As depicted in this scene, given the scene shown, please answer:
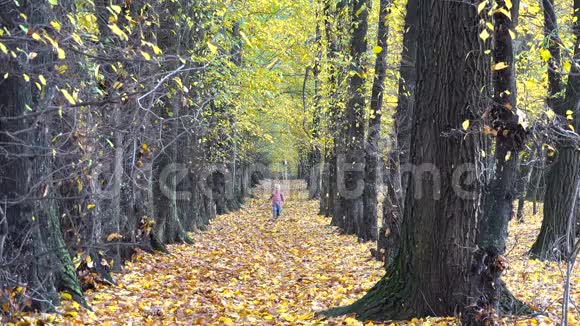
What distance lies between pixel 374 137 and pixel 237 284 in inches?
231

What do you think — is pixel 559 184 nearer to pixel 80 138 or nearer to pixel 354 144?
pixel 354 144

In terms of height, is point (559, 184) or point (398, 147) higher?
point (398, 147)

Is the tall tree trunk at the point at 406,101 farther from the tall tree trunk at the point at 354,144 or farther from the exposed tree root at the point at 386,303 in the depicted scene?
the tall tree trunk at the point at 354,144

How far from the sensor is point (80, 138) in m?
6.33

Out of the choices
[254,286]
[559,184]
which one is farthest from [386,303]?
[559,184]

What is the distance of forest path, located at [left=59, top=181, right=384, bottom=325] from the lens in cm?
790

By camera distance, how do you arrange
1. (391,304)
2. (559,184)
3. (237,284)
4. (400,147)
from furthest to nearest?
(559,184) → (400,147) → (237,284) → (391,304)

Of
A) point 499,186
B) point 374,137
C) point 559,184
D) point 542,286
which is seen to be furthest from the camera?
point 374,137

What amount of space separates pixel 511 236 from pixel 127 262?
1310 cm

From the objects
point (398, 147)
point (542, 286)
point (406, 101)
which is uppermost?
point (406, 101)

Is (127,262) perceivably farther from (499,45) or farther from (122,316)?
(499,45)

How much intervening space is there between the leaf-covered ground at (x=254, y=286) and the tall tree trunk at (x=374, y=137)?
870 mm

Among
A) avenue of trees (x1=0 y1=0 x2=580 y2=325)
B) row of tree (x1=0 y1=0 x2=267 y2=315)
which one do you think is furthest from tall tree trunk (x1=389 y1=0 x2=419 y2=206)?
row of tree (x1=0 y1=0 x2=267 y2=315)

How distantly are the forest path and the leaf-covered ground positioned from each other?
0.05 feet
